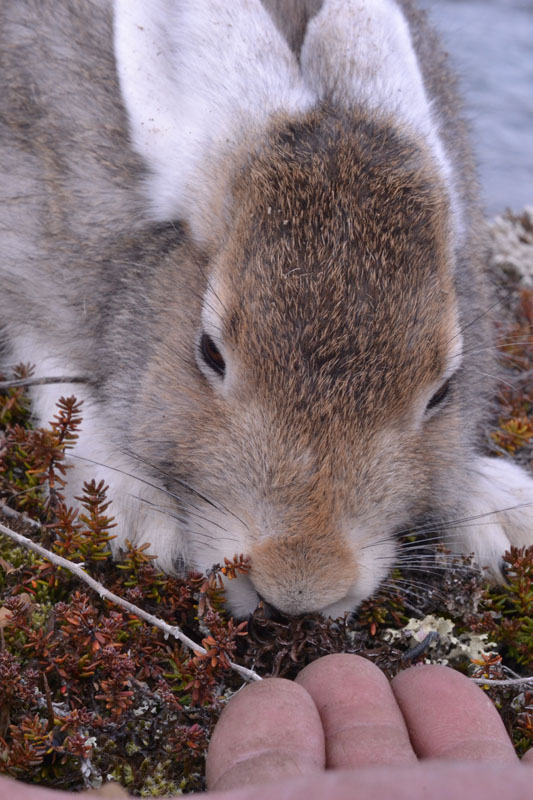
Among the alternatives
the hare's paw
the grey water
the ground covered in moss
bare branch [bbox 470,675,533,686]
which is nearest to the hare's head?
the ground covered in moss

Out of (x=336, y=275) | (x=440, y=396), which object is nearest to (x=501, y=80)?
(x=440, y=396)

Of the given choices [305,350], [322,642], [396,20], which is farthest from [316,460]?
[396,20]

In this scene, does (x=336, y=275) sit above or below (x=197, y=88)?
below

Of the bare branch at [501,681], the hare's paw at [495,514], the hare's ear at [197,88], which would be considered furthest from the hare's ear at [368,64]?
the bare branch at [501,681]

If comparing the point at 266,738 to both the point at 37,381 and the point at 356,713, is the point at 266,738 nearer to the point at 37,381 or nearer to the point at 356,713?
the point at 356,713

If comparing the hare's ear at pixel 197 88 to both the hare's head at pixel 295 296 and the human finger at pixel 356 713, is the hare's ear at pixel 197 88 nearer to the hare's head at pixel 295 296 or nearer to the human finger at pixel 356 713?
the hare's head at pixel 295 296

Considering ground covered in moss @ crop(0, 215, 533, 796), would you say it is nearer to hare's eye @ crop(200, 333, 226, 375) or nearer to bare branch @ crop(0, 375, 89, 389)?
bare branch @ crop(0, 375, 89, 389)

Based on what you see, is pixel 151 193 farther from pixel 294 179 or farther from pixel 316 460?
pixel 316 460
